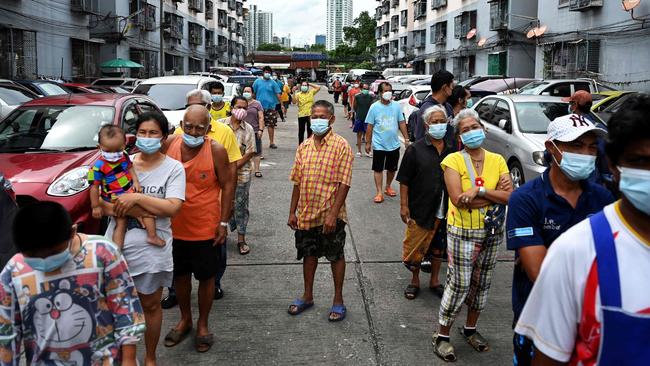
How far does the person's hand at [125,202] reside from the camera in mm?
3367

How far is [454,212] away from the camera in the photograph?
4.08 meters

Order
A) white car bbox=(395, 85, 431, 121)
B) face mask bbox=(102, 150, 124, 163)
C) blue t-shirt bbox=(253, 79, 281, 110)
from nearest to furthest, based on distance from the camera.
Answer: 1. face mask bbox=(102, 150, 124, 163)
2. blue t-shirt bbox=(253, 79, 281, 110)
3. white car bbox=(395, 85, 431, 121)

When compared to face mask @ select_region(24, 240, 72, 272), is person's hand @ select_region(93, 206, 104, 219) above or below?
below

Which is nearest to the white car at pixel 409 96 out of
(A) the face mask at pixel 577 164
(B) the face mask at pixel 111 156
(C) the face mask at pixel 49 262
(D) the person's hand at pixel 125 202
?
(B) the face mask at pixel 111 156

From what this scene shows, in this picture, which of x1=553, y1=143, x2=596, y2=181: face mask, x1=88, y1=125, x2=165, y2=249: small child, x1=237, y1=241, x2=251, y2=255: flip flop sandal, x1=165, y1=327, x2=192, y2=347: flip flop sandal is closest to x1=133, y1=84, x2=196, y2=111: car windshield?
x1=237, y1=241, x2=251, y2=255: flip flop sandal

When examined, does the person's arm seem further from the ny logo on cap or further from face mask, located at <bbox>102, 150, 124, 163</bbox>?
the ny logo on cap

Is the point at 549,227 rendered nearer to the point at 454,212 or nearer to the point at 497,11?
the point at 454,212

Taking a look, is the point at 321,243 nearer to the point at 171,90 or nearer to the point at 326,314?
the point at 326,314

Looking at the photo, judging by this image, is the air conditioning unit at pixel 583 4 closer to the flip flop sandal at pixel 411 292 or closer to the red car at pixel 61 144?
the red car at pixel 61 144

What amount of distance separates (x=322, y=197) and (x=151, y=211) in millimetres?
1534

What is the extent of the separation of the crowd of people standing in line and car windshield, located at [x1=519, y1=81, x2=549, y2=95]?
473 inches

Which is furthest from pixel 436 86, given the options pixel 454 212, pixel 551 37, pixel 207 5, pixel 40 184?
pixel 207 5

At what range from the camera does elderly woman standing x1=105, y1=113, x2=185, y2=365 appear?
134 inches

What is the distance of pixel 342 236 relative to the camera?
4664 millimetres
